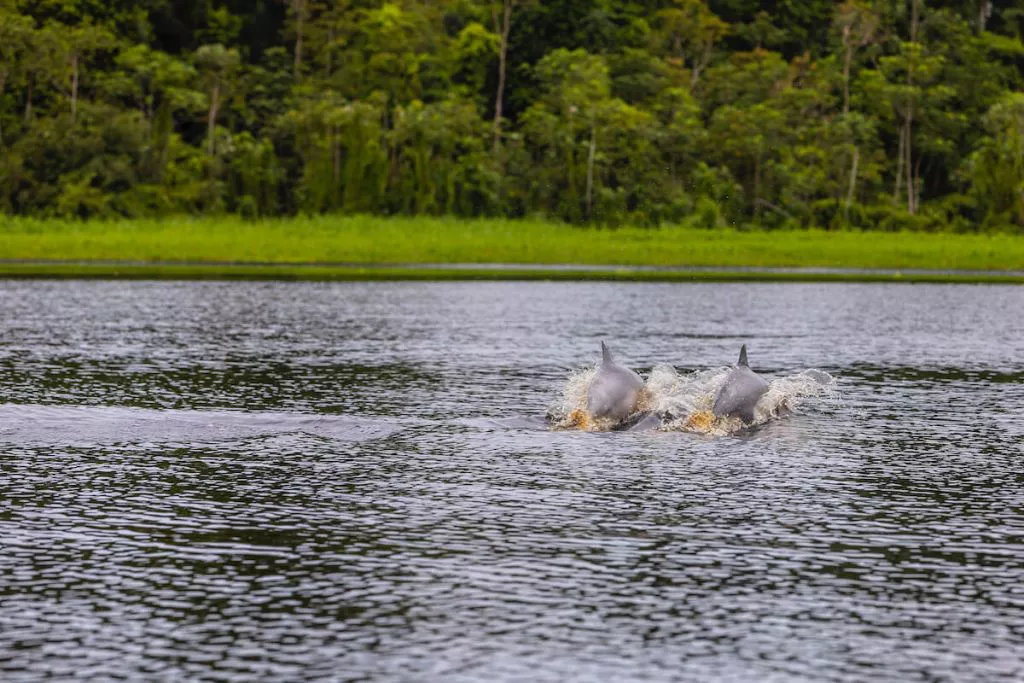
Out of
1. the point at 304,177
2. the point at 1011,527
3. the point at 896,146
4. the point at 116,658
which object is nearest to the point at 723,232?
the point at 304,177

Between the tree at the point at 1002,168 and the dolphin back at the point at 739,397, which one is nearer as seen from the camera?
the dolphin back at the point at 739,397

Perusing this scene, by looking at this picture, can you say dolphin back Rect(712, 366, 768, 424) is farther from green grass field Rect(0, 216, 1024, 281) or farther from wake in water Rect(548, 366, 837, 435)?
green grass field Rect(0, 216, 1024, 281)

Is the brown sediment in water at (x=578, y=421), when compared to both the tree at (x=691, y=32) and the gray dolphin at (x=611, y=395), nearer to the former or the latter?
the gray dolphin at (x=611, y=395)

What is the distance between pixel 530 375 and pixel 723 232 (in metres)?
38.5

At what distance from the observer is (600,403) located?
47.6 ft

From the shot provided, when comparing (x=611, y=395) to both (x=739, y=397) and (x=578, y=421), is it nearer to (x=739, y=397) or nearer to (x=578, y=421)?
(x=578, y=421)

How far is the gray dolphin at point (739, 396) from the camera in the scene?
47.6 feet

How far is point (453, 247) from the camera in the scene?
51.5 metres

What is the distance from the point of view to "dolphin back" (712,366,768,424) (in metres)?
14.5

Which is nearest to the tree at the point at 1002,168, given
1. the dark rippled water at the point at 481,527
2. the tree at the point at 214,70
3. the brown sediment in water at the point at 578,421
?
the tree at the point at 214,70

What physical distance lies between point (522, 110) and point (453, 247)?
87.7 ft

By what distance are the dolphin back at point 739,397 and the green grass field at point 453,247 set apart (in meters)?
28.4

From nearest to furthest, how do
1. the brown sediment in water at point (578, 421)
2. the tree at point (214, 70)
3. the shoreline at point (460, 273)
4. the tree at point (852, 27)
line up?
the brown sediment in water at point (578, 421) < the shoreline at point (460, 273) < the tree at point (214, 70) < the tree at point (852, 27)

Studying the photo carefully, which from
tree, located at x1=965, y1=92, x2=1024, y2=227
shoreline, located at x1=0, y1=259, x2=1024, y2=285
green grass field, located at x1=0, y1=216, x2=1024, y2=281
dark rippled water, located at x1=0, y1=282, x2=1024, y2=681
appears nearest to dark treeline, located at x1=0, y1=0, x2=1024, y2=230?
→ tree, located at x1=965, y1=92, x2=1024, y2=227
